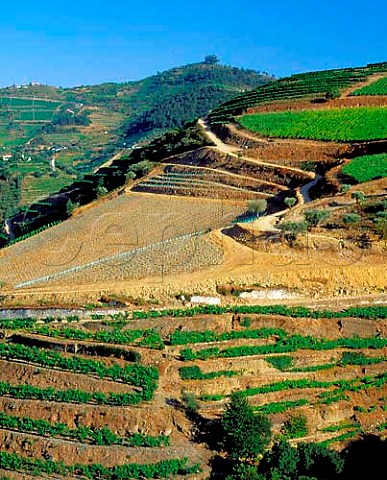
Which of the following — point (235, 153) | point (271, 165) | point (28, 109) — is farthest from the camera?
point (28, 109)

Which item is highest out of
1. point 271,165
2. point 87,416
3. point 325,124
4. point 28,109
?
point 28,109

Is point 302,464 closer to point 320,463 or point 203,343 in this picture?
point 320,463

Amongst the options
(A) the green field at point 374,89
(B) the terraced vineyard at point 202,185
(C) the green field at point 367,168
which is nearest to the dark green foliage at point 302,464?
(C) the green field at point 367,168

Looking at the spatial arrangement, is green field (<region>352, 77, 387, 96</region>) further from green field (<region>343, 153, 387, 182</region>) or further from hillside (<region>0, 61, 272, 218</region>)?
hillside (<region>0, 61, 272, 218</region>)

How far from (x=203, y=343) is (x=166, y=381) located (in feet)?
6.90

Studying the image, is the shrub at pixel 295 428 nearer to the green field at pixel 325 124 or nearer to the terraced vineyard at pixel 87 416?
the terraced vineyard at pixel 87 416

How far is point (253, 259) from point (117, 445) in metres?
10.3

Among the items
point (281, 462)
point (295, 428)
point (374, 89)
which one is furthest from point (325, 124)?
point (281, 462)

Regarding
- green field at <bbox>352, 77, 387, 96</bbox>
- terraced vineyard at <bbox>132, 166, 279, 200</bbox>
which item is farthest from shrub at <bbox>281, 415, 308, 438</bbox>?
green field at <bbox>352, 77, 387, 96</bbox>

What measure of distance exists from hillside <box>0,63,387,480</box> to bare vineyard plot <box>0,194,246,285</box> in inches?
6.3

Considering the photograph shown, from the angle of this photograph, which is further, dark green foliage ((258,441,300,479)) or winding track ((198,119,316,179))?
winding track ((198,119,316,179))

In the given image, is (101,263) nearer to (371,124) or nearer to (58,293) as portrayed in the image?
(58,293)

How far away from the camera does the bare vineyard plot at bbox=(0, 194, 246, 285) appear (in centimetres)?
2928

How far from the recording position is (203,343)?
74.7ft
